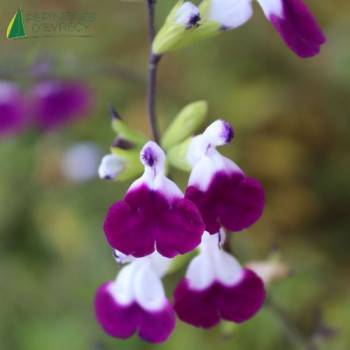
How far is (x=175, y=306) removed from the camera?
1.10 m

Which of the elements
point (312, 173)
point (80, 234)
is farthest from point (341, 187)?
point (80, 234)

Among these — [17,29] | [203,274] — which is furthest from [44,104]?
[203,274]

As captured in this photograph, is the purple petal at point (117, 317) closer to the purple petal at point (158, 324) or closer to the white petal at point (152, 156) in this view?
the purple petal at point (158, 324)

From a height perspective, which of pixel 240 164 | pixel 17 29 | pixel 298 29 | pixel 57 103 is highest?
pixel 298 29

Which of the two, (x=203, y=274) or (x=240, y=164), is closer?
(x=203, y=274)

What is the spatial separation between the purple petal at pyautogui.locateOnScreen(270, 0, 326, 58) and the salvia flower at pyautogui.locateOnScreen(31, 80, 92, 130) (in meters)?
1.56

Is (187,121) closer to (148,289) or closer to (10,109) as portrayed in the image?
(148,289)

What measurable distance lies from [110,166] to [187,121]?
19 centimetres

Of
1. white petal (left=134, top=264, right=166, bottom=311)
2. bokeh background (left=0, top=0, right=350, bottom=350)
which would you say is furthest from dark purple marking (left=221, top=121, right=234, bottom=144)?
bokeh background (left=0, top=0, right=350, bottom=350)

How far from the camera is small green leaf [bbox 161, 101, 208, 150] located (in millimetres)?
1122

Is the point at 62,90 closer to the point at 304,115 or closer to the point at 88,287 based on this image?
the point at 88,287

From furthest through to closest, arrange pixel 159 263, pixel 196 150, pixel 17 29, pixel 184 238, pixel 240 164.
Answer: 1. pixel 240 164
2. pixel 17 29
3. pixel 159 263
4. pixel 196 150
5. pixel 184 238

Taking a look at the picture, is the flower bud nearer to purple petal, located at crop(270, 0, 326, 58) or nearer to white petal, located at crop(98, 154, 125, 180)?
purple petal, located at crop(270, 0, 326, 58)

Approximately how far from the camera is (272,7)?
3.44 ft
